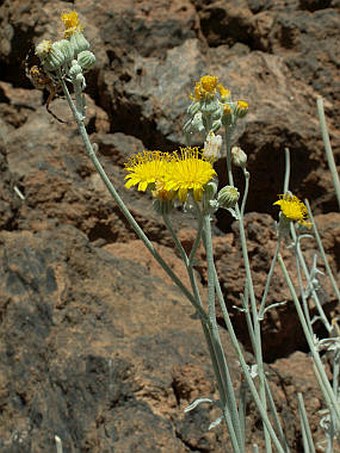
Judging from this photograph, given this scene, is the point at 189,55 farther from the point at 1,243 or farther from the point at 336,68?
the point at 1,243

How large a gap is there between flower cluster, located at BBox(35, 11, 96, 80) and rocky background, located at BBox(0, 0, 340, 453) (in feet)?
4.30

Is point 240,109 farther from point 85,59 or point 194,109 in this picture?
point 85,59

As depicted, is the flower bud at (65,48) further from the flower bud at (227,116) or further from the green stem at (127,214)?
the flower bud at (227,116)

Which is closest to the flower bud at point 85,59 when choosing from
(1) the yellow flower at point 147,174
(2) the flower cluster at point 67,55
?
(2) the flower cluster at point 67,55

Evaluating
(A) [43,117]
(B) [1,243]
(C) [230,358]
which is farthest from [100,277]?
(A) [43,117]

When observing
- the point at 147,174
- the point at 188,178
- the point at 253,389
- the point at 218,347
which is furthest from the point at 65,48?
the point at 253,389

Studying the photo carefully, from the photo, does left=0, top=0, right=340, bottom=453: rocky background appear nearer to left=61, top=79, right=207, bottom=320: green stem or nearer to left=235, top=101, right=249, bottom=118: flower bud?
left=235, top=101, right=249, bottom=118: flower bud

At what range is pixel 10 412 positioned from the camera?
2666 mm

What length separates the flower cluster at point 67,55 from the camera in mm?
1683

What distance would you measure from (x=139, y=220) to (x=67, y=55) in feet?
5.59

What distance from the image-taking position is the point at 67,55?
1.72 metres

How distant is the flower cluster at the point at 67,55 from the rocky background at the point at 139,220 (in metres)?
1.31

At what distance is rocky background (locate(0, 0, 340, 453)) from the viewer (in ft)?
8.52

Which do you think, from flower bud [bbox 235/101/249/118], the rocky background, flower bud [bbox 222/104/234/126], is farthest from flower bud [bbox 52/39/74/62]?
the rocky background
